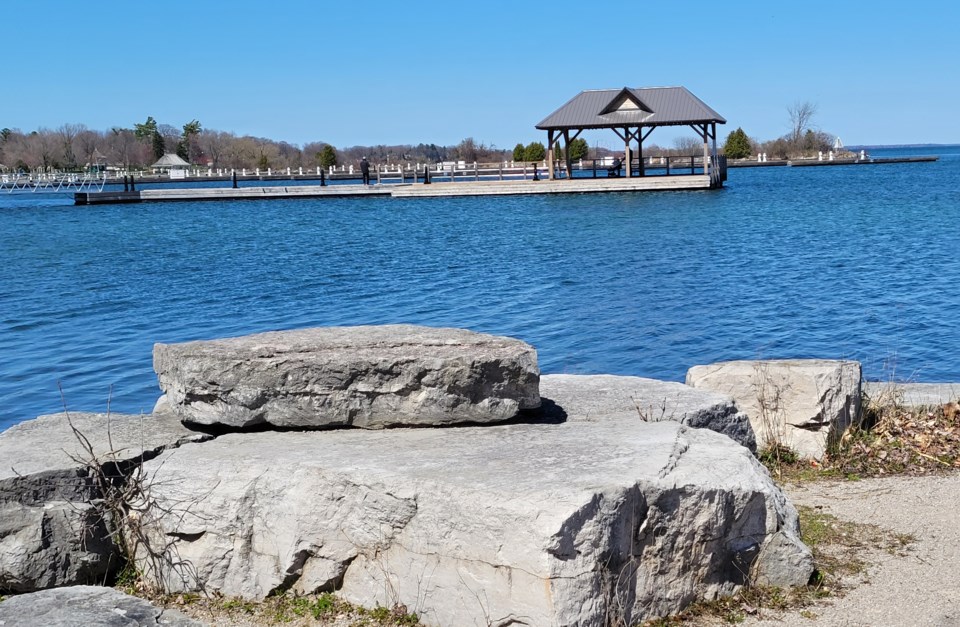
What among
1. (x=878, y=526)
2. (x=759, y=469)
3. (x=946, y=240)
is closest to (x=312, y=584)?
(x=759, y=469)

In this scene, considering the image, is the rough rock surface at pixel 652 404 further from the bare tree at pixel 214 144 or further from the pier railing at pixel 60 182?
the bare tree at pixel 214 144

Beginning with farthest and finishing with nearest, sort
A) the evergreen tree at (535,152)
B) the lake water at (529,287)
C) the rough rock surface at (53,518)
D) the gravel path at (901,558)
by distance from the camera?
the evergreen tree at (535,152) < the lake water at (529,287) < the rough rock surface at (53,518) < the gravel path at (901,558)

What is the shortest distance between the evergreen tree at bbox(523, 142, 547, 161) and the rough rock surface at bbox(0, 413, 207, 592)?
227 feet

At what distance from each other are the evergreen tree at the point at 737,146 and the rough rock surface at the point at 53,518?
104672 mm

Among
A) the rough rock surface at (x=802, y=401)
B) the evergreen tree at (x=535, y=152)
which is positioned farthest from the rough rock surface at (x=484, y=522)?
the evergreen tree at (x=535, y=152)

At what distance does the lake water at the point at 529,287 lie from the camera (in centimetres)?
1307

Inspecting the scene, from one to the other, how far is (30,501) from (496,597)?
7.79ft

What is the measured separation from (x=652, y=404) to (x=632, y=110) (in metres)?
45.5

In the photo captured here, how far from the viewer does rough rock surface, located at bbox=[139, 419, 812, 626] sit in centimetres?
398

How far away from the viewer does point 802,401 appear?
6.85 m

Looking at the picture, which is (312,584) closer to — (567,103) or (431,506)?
(431,506)

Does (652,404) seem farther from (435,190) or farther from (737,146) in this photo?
(737,146)

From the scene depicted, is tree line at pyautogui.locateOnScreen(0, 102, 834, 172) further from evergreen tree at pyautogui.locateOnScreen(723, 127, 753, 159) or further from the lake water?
the lake water

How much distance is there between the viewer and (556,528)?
3.86m
